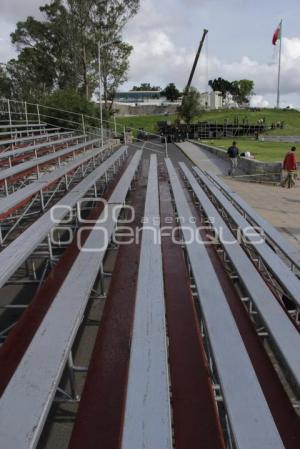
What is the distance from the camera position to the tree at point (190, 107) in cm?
4469

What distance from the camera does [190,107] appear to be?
147ft

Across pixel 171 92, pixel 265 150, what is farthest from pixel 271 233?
pixel 171 92

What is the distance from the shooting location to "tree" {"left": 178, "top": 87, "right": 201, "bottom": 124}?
44688mm

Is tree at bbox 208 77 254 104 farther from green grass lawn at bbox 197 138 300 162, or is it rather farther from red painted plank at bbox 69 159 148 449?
red painted plank at bbox 69 159 148 449

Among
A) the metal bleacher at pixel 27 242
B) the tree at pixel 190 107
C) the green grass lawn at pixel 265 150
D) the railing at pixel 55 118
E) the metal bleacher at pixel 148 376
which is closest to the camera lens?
the metal bleacher at pixel 148 376

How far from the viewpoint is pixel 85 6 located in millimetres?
26609

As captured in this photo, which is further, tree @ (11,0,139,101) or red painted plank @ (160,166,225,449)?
tree @ (11,0,139,101)

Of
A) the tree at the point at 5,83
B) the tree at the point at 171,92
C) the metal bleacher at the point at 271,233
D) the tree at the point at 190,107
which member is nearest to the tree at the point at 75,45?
the tree at the point at 5,83

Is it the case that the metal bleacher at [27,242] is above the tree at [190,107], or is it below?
below

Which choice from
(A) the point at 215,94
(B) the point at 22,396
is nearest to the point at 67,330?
(B) the point at 22,396

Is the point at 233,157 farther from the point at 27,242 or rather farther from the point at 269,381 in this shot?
the point at 269,381

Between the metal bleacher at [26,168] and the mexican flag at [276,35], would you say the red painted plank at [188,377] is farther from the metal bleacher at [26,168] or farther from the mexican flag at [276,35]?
the mexican flag at [276,35]

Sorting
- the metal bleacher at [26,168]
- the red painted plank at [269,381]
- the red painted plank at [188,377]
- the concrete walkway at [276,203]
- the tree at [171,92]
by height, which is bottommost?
the concrete walkway at [276,203]

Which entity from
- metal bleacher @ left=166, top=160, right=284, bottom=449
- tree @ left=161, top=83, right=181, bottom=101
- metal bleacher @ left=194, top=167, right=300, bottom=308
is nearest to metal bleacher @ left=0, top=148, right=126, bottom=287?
metal bleacher @ left=166, top=160, right=284, bottom=449
